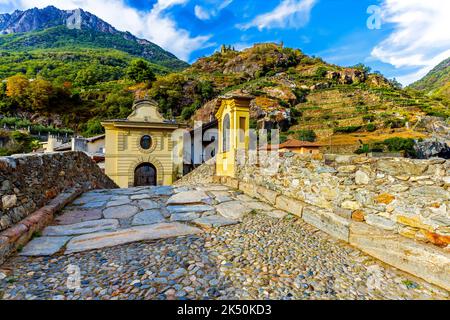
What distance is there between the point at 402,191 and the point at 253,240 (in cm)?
166

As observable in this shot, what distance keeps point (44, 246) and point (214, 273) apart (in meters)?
1.89

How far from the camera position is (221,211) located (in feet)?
12.6

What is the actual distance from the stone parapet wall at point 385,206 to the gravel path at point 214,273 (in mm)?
174

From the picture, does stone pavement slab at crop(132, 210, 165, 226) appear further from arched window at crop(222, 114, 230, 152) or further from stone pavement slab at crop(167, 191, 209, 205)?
arched window at crop(222, 114, 230, 152)

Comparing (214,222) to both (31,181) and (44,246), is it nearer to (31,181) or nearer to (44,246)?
(44,246)

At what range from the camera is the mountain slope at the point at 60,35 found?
88.5m

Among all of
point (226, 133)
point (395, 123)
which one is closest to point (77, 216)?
point (226, 133)

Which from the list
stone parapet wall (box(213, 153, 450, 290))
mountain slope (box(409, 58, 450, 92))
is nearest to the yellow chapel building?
stone parapet wall (box(213, 153, 450, 290))

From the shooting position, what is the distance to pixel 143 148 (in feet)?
53.3

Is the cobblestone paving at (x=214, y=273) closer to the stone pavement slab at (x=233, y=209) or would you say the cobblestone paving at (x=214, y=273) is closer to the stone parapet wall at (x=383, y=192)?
the stone parapet wall at (x=383, y=192)

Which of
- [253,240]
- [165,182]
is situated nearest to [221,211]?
[253,240]

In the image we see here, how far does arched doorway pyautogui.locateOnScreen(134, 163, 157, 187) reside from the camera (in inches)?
657

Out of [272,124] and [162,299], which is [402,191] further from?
[272,124]

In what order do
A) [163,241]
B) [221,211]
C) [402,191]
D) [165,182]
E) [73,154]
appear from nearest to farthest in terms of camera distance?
[402,191], [163,241], [221,211], [73,154], [165,182]
